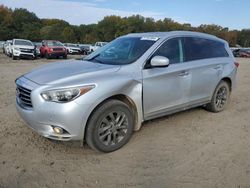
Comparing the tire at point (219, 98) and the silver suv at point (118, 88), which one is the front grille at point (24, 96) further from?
the tire at point (219, 98)

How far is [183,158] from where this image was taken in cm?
423

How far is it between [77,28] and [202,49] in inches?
3628

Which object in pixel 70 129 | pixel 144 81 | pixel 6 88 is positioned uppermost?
pixel 144 81

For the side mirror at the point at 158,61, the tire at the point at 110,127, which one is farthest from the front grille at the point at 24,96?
the side mirror at the point at 158,61

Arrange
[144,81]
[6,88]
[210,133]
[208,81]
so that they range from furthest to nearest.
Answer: [6,88], [208,81], [210,133], [144,81]

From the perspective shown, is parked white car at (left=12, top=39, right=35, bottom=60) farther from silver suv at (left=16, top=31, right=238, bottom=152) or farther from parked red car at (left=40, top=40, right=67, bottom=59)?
silver suv at (left=16, top=31, right=238, bottom=152)

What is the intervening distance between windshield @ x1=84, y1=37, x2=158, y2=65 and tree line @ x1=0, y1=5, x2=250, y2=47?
78.0 meters

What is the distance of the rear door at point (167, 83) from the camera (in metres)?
4.76

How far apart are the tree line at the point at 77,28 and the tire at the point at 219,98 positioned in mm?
77868

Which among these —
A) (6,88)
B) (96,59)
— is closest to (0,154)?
(96,59)

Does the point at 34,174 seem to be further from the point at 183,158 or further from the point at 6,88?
the point at 6,88

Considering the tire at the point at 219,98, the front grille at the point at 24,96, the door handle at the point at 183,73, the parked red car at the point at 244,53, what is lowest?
Result: the parked red car at the point at 244,53

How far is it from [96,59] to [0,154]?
226 cm

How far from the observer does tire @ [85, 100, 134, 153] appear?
4145 millimetres
